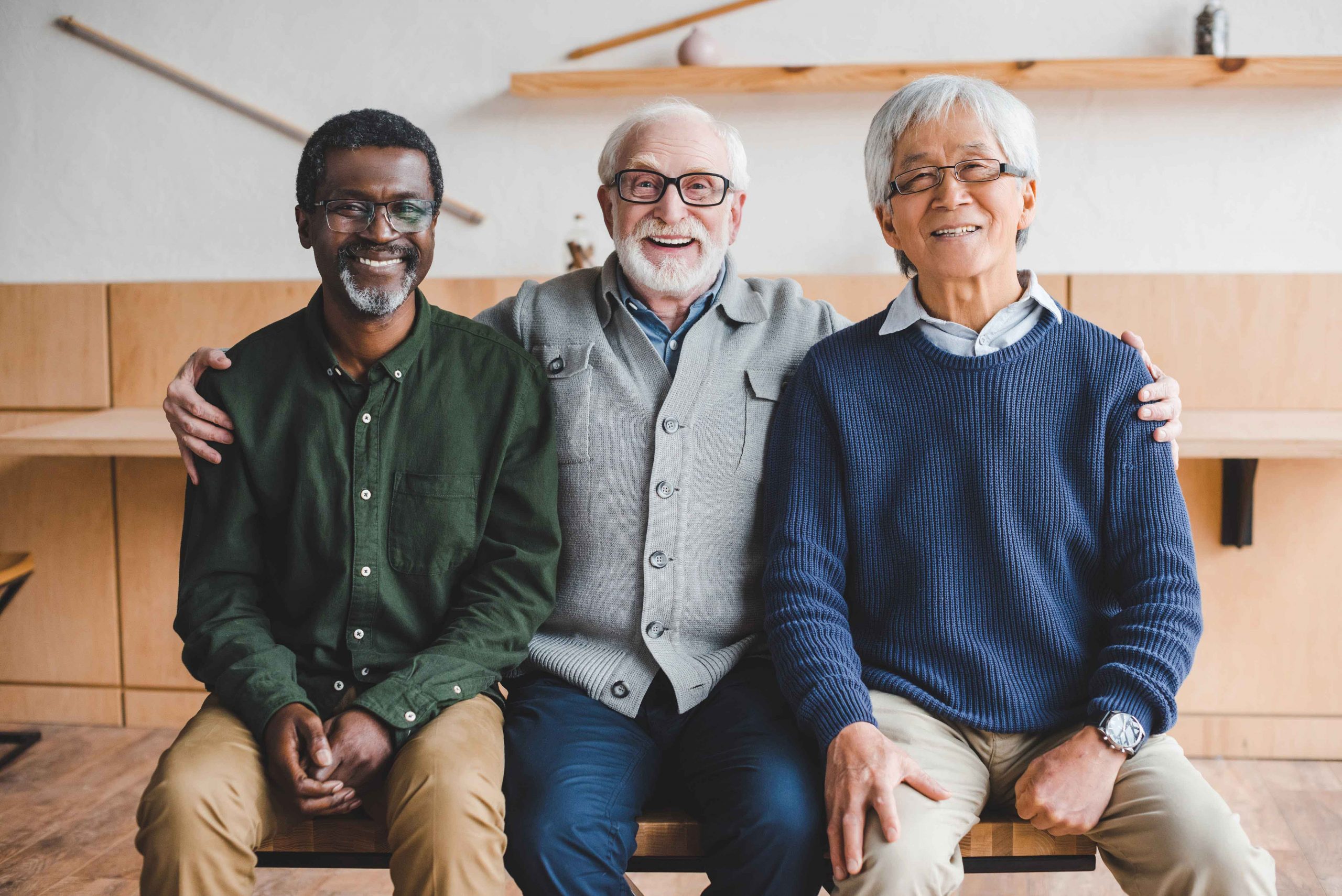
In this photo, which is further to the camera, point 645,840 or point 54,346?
point 54,346

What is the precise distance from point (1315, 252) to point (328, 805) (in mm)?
3087

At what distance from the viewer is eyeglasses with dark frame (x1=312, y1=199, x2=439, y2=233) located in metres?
1.69

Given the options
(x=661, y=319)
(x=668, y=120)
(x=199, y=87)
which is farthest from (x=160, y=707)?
(x=668, y=120)

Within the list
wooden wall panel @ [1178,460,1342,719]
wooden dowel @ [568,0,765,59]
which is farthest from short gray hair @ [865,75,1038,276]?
wooden wall panel @ [1178,460,1342,719]

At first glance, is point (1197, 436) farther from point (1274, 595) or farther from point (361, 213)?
point (361, 213)

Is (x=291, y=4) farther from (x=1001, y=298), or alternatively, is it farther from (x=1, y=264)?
(x=1001, y=298)

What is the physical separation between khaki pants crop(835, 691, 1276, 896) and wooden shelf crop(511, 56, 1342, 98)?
6.88 ft

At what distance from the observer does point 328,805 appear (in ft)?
4.80

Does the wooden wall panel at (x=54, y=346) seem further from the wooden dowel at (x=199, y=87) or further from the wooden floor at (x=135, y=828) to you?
the wooden floor at (x=135, y=828)

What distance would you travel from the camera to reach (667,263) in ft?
6.22

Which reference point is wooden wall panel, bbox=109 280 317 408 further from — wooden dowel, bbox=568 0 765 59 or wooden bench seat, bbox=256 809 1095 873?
wooden bench seat, bbox=256 809 1095 873

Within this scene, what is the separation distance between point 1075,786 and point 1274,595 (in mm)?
2048

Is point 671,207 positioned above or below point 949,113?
below

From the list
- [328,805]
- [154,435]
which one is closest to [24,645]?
[154,435]
